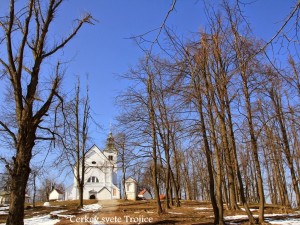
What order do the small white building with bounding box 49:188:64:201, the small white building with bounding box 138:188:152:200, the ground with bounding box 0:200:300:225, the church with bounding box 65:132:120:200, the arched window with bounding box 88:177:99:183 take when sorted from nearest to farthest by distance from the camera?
the ground with bounding box 0:200:300:225
the church with bounding box 65:132:120:200
the arched window with bounding box 88:177:99:183
the small white building with bounding box 49:188:64:201
the small white building with bounding box 138:188:152:200

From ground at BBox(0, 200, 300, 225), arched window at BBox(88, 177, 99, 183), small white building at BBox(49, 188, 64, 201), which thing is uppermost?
arched window at BBox(88, 177, 99, 183)

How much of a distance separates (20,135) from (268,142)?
11.1 meters

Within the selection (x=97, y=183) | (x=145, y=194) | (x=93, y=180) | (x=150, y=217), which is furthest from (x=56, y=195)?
(x=150, y=217)

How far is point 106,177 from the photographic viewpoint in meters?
53.9

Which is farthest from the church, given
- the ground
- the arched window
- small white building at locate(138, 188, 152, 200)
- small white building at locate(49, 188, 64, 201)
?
the ground

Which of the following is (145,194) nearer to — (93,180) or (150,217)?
(93,180)

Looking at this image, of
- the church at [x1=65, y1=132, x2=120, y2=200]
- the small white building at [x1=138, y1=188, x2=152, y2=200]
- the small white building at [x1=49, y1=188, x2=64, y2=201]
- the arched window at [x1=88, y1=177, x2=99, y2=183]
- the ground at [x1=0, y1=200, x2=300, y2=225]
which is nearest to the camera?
the ground at [x1=0, y1=200, x2=300, y2=225]

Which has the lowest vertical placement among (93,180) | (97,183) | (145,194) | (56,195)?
(145,194)

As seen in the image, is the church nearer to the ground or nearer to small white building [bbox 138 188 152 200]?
small white building [bbox 138 188 152 200]

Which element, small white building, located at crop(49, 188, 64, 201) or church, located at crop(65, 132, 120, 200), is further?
small white building, located at crop(49, 188, 64, 201)

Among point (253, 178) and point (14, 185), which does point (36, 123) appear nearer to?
point (14, 185)

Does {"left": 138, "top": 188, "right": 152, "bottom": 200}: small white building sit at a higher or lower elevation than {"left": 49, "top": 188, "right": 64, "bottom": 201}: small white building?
lower

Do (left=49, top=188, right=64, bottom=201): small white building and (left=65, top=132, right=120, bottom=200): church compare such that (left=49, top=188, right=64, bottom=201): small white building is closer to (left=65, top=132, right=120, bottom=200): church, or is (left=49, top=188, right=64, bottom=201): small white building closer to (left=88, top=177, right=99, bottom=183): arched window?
(left=65, top=132, right=120, bottom=200): church

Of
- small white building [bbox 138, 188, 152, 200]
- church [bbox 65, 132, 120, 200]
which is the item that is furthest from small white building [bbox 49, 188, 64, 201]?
small white building [bbox 138, 188, 152, 200]
